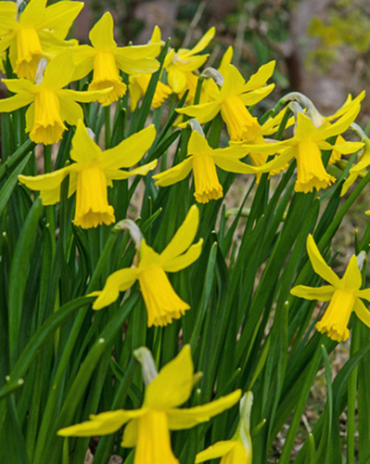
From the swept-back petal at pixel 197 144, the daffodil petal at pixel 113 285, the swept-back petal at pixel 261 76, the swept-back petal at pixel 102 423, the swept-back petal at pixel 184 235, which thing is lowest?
the swept-back petal at pixel 102 423

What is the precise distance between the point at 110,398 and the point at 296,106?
698 mm

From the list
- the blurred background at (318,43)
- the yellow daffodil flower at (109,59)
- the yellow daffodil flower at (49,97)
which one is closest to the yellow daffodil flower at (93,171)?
the yellow daffodil flower at (49,97)

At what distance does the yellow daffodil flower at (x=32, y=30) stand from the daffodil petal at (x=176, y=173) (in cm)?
32

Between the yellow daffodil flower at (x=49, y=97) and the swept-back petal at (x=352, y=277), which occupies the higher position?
the yellow daffodil flower at (x=49, y=97)

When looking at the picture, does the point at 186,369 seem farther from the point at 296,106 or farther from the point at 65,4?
the point at 65,4

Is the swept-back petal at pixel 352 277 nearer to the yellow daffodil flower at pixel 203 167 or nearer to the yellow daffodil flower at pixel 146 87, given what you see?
the yellow daffodil flower at pixel 203 167

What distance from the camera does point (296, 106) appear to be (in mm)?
1208

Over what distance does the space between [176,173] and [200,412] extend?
0.49 meters

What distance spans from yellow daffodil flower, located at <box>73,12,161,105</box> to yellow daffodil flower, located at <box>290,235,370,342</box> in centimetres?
47

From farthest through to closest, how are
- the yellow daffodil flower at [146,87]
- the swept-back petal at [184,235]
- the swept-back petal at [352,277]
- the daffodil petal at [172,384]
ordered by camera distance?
the yellow daffodil flower at [146,87]
the swept-back petal at [352,277]
the swept-back petal at [184,235]
the daffodil petal at [172,384]

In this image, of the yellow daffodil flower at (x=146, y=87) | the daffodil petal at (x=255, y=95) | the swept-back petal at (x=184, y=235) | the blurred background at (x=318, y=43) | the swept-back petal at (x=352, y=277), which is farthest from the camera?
the blurred background at (x=318, y=43)

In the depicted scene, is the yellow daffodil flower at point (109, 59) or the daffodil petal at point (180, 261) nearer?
the daffodil petal at point (180, 261)

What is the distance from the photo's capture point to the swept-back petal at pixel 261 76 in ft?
3.86

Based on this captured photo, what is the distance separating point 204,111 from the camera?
122 centimetres
